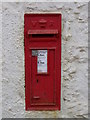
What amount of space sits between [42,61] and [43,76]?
145 mm

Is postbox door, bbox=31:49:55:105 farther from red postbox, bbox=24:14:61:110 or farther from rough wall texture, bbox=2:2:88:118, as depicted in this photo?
rough wall texture, bbox=2:2:88:118

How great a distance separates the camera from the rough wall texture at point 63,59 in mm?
2498

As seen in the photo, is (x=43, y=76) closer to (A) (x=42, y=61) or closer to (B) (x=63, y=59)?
(A) (x=42, y=61)

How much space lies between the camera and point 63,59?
100 inches

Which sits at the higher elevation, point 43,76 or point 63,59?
point 63,59

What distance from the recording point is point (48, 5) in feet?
8.19

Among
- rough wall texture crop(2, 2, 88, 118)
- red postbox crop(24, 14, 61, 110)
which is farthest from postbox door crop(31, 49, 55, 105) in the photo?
rough wall texture crop(2, 2, 88, 118)

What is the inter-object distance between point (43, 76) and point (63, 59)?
0.25 meters

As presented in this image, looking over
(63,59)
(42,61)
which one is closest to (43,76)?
(42,61)

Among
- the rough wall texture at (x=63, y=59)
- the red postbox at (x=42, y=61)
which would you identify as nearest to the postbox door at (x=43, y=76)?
the red postbox at (x=42, y=61)

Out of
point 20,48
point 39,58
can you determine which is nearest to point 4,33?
point 20,48

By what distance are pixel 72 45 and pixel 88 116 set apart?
0.75 m

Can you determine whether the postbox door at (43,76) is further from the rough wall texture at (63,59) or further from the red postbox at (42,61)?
the rough wall texture at (63,59)

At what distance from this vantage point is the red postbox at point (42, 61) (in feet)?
8.09
